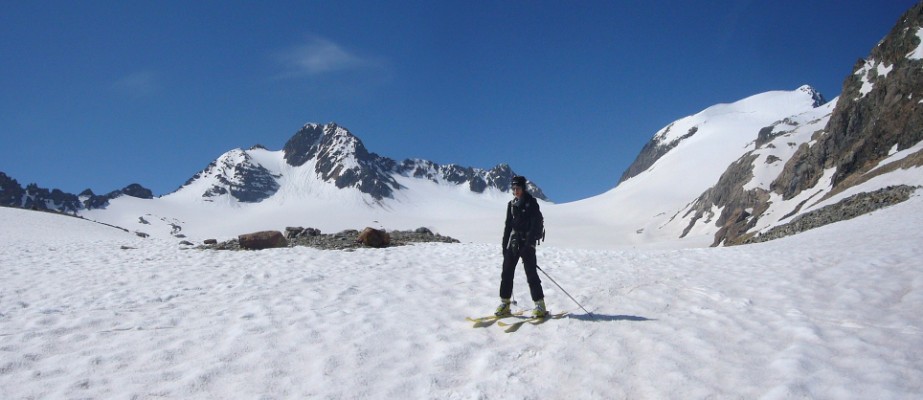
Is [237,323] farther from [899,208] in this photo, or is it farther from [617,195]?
[617,195]

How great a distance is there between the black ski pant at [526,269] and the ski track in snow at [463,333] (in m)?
0.65

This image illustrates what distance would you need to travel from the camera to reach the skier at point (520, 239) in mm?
7832

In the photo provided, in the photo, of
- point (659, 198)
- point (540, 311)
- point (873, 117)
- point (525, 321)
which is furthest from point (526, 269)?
point (659, 198)

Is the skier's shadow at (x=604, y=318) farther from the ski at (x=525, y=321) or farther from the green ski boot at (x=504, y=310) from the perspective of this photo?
the green ski boot at (x=504, y=310)

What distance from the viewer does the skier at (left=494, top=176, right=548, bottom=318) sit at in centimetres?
783

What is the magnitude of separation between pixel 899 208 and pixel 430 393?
879 inches

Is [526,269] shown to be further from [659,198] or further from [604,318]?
[659,198]

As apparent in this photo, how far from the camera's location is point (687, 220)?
77500mm

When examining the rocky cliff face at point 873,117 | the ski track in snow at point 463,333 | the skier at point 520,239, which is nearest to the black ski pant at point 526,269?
the skier at point 520,239

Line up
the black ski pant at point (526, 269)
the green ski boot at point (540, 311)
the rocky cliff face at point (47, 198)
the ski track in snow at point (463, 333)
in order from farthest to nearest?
the rocky cliff face at point (47, 198)
the black ski pant at point (526, 269)
the green ski boot at point (540, 311)
the ski track in snow at point (463, 333)

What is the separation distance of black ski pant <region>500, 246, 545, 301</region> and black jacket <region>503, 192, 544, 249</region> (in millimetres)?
135

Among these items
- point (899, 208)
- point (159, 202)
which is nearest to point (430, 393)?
point (899, 208)

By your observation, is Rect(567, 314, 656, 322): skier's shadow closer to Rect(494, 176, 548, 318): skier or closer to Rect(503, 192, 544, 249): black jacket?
Rect(494, 176, 548, 318): skier

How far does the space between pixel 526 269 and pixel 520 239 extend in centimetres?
51
